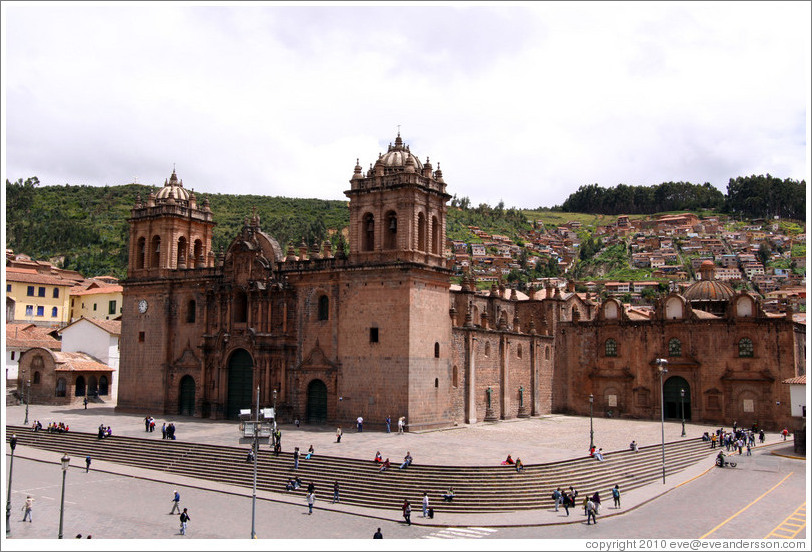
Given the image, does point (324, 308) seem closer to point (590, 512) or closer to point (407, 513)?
point (407, 513)

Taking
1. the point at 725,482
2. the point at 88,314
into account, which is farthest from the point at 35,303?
the point at 725,482

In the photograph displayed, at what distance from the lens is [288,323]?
46.8m

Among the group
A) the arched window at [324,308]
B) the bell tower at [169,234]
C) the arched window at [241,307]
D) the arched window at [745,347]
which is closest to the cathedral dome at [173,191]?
the bell tower at [169,234]

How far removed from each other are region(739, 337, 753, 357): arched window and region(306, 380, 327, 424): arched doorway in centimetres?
3016

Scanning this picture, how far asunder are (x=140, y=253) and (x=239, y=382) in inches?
541

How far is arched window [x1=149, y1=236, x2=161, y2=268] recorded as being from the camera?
5338 centimetres

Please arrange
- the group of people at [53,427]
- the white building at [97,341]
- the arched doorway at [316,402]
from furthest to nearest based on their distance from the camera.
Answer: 1. the white building at [97,341]
2. the arched doorway at [316,402]
3. the group of people at [53,427]

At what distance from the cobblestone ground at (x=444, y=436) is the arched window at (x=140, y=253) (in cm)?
1062

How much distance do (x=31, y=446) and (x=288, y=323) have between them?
1572 cm

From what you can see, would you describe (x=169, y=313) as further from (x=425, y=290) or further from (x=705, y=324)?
(x=705, y=324)

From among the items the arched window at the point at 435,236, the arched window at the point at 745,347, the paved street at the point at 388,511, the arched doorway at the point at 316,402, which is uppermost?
the arched window at the point at 435,236

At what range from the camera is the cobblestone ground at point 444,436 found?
35.3 m

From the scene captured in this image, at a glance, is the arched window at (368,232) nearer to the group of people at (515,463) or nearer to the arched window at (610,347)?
the group of people at (515,463)

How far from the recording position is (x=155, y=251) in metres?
53.7
